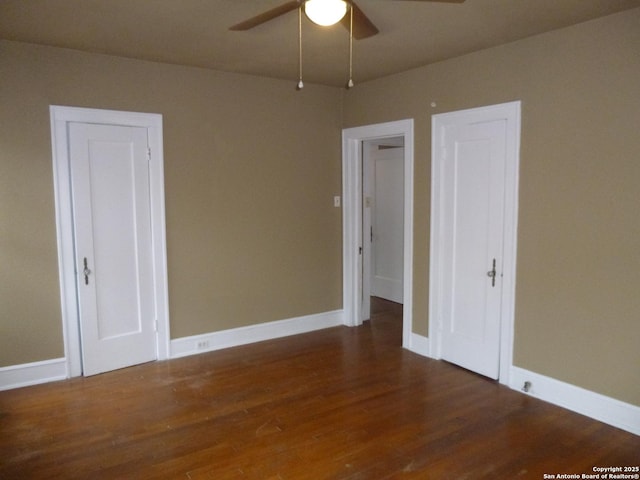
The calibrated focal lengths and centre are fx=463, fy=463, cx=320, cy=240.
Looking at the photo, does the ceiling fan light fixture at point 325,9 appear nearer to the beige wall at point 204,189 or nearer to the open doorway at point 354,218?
the beige wall at point 204,189

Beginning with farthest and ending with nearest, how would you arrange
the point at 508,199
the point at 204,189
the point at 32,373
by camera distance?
the point at 204,189, the point at 32,373, the point at 508,199

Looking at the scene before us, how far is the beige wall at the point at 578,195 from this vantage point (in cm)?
302

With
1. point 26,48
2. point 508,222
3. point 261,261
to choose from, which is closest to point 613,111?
point 508,222

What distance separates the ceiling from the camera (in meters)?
2.85

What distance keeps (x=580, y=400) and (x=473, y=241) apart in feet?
4.73

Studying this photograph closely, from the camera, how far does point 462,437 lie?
120 inches

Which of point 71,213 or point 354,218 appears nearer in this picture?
point 71,213

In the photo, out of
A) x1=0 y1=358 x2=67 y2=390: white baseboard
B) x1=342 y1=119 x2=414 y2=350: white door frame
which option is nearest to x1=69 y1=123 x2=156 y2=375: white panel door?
x1=0 y1=358 x2=67 y2=390: white baseboard

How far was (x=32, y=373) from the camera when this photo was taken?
383 cm

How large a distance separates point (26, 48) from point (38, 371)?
2607 mm

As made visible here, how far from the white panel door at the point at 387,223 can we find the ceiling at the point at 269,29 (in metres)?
2.27

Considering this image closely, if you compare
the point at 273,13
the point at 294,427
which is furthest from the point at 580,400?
the point at 273,13

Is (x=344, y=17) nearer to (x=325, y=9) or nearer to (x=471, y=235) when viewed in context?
(x=325, y=9)

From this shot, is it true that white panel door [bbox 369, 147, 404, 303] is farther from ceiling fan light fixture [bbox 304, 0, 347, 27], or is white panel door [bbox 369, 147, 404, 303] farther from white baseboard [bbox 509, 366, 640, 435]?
ceiling fan light fixture [bbox 304, 0, 347, 27]
